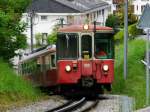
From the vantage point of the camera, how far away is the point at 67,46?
815 inches

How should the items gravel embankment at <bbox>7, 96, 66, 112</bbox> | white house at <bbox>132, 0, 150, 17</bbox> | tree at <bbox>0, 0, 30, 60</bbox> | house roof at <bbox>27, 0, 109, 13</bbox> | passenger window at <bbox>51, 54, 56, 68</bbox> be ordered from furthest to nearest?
white house at <bbox>132, 0, 150, 17</bbox> → house roof at <bbox>27, 0, 109, 13</bbox> → tree at <bbox>0, 0, 30, 60</bbox> → passenger window at <bbox>51, 54, 56, 68</bbox> → gravel embankment at <bbox>7, 96, 66, 112</bbox>

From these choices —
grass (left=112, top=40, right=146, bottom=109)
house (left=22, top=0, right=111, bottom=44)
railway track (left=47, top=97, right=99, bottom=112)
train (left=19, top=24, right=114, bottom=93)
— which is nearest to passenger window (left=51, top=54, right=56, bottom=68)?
train (left=19, top=24, right=114, bottom=93)

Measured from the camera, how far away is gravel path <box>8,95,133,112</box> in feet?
54.0

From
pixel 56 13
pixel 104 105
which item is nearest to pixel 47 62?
pixel 104 105

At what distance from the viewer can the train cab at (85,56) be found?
20500mm

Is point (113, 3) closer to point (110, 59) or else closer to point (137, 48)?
point (137, 48)

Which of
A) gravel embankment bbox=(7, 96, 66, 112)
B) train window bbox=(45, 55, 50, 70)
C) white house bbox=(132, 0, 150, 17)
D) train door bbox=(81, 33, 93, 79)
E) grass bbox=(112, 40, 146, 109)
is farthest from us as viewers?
white house bbox=(132, 0, 150, 17)

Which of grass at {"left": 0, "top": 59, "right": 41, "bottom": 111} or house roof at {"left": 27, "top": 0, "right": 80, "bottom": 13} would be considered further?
house roof at {"left": 27, "top": 0, "right": 80, "bottom": 13}

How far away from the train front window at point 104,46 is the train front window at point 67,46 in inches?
25.9

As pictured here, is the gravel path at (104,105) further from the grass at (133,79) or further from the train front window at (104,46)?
the train front window at (104,46)

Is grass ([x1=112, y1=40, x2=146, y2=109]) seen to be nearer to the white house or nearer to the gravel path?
the gravel path

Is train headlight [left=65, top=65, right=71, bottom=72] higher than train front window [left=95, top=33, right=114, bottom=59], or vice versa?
train front window [left=95, top=33, right=114, bottom=59]

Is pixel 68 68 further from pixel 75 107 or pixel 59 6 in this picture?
pixel 59 6

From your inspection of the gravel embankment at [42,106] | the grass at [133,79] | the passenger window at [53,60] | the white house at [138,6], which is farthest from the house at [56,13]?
the gravel embankment at [42,106]
